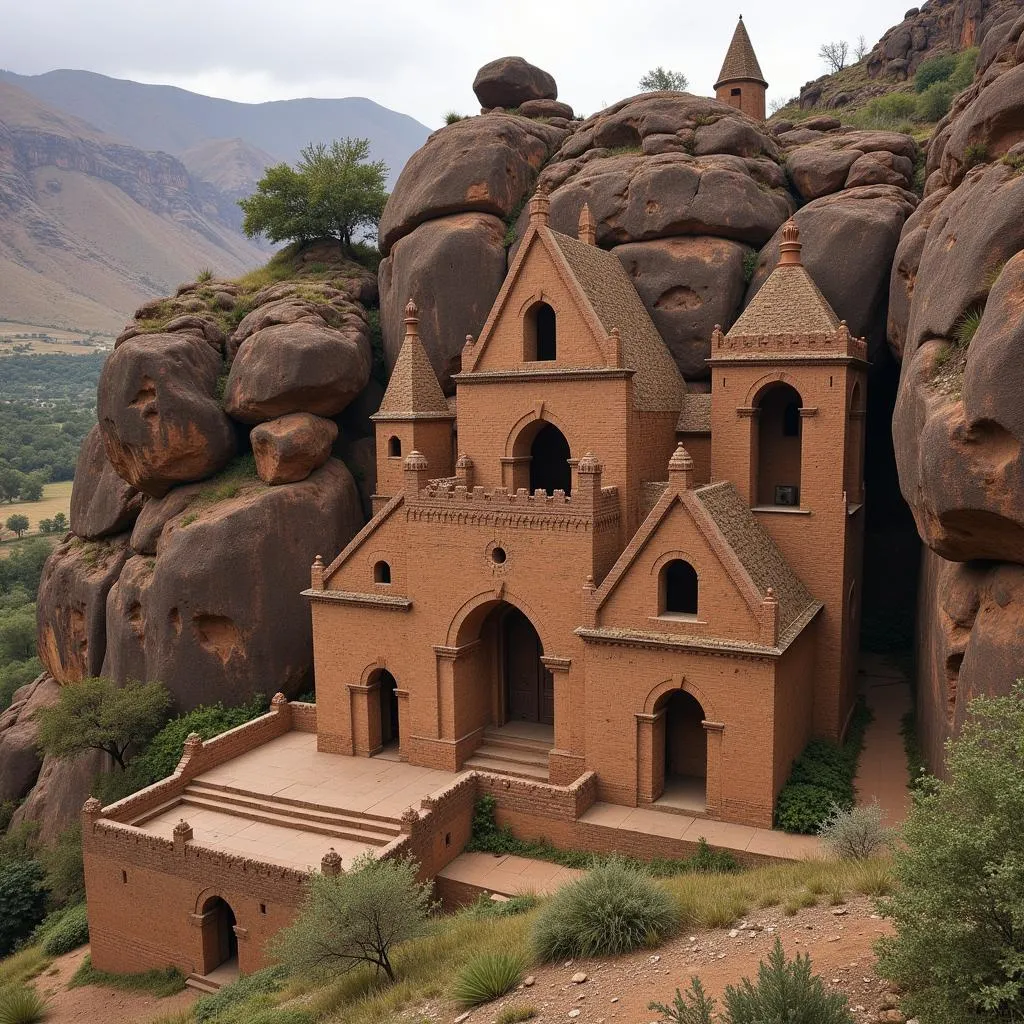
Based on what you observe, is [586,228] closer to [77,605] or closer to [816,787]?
[816,787]

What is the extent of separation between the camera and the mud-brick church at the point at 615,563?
20359 millimetres

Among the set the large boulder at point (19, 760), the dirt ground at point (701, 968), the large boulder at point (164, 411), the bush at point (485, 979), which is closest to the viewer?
the dirt ground at point (701, 968)

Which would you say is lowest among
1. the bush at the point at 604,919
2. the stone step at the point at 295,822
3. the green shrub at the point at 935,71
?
the stone step at the point at 295,822

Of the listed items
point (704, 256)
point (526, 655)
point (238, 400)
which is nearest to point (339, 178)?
point (238, 400)

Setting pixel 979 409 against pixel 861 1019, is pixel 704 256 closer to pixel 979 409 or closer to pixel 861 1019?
pixel 979 409

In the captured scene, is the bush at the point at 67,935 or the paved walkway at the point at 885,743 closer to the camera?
the paved walkway at the point at 885,743

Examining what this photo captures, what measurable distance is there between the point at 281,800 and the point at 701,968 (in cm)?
1417

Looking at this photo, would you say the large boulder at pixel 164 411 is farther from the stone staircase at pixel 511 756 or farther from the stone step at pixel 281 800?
the stone staircase at pixel 511 756

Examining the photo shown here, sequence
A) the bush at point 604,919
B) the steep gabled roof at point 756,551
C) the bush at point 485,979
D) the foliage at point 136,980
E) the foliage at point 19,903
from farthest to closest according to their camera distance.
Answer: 1. the foliage at point 19,903
2. the foliage at point 136,980
3. the steep gabled roof at point 756,551
4. the bush at point 604,919
5. the bush at point 485,979

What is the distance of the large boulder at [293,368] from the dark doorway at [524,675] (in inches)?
468

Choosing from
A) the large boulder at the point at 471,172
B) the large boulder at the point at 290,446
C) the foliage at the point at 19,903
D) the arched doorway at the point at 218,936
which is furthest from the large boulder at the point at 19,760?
the large boulder at the point at 471,172

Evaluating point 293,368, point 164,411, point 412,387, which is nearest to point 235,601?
point 164,411

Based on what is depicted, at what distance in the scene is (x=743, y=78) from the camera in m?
38.1

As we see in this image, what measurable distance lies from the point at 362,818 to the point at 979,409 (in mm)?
16556
